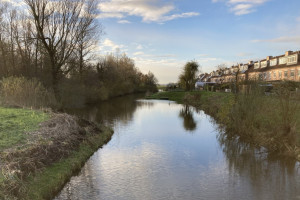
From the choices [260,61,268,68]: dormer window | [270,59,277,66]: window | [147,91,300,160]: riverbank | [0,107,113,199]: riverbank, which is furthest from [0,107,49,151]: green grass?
[260,61,268,68]: dormer window

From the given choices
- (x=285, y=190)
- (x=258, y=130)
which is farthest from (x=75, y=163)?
(x=258, y=130)

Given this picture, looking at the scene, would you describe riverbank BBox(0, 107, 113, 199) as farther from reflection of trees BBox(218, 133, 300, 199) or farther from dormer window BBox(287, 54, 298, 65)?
dormer window BBox(287, 54, 298, 65)

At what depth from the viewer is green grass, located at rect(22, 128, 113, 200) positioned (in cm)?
579

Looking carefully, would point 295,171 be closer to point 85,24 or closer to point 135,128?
point 135,128

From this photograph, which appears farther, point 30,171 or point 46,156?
point 46,156

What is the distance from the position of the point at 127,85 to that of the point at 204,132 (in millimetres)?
41968

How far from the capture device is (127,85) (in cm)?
5584

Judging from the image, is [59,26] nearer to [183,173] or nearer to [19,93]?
[19,93]

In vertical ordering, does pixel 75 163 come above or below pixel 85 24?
below

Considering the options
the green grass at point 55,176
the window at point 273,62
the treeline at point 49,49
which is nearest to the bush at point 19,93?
the treeline at point 49,49

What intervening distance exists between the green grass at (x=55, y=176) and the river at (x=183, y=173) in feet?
0.73

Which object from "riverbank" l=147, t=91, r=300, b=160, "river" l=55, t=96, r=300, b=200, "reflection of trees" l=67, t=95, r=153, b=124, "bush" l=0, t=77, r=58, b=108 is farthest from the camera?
"reflection of trees" l=67, t=95, r=153, b=124

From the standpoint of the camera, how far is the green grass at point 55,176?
5785mm

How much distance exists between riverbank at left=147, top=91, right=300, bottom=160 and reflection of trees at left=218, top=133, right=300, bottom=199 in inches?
19.7
